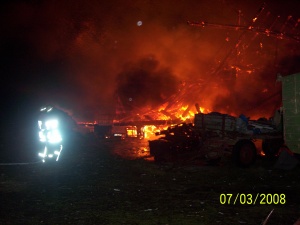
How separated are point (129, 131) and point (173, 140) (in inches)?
347

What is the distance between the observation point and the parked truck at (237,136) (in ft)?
28.6

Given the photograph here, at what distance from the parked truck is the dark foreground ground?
568mm

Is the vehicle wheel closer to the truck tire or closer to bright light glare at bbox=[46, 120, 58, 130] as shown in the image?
the truck tire

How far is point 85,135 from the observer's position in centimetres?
1950

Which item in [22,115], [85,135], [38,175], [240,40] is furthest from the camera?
[240,40]

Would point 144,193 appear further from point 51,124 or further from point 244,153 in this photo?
point 51,124

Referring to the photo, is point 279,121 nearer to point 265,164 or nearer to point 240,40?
point 265,164

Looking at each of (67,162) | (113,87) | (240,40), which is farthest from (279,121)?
(113,87)
